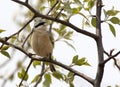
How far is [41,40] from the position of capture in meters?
2.16

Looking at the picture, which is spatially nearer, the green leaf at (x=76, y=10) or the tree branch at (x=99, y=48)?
the tree branch at (x=99, y=48)

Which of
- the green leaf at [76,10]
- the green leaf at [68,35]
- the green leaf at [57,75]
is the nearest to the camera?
the green leaf at [76,10]

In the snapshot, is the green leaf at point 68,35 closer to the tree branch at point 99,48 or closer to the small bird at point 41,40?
the small bird at point 41,40

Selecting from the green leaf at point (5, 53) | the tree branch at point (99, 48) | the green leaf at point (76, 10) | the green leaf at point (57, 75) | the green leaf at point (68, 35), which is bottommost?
the green leaf at point (57, 75)

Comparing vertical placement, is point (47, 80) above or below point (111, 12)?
below

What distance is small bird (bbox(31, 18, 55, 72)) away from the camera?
207 centimetres

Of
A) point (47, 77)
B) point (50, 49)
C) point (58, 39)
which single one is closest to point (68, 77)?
point (47, 77)

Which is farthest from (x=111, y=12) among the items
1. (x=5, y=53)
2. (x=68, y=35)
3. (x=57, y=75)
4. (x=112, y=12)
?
(x=5, y=53)

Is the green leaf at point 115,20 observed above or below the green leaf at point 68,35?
above

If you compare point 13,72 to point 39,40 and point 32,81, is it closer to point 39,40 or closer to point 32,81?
point 32,81

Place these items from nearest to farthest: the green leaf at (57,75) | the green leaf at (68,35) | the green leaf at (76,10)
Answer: the green leaf at (76,10), the green leaf at (57,75), the green leaf at (68,35)

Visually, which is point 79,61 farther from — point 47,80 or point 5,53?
point 5,53

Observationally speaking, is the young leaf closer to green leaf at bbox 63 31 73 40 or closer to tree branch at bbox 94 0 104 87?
tree branch at bbox 94 0 104 87

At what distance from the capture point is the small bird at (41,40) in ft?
6.81
